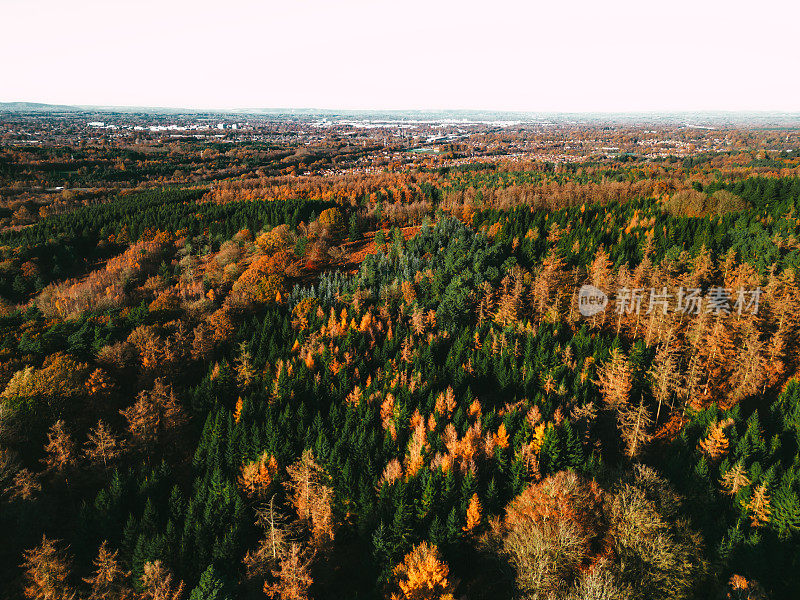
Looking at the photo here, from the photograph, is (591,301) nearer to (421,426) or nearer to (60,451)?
(421,426)

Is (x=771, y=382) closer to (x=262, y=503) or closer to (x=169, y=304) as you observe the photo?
(x=262, y=503)

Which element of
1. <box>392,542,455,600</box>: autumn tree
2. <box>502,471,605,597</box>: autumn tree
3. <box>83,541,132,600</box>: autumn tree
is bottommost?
<box>83,541,132,600</box>: autumn tree

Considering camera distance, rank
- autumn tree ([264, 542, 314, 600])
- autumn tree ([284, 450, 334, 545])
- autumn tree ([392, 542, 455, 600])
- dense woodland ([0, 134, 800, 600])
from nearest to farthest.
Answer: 1. autumn tree ([264, 542, 314, 600])
2. autumn tree ([392, 542, 455, 600])
3. dense woodland ([0, 134, 800, 600])
4. autumn tree ([284, 450, 334, 545])

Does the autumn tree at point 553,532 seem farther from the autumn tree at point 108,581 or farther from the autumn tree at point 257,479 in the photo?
the autumn tree at point 108,581

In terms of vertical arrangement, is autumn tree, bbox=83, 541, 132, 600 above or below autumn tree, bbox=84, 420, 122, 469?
below

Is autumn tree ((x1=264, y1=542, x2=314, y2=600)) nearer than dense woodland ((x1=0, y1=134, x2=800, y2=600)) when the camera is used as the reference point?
Yes

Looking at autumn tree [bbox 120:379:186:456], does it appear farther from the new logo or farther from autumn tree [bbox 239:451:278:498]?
the new logo

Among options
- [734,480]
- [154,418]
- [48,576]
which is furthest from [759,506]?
[154,418]

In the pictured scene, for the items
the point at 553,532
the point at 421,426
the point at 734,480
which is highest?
the point at 553,532

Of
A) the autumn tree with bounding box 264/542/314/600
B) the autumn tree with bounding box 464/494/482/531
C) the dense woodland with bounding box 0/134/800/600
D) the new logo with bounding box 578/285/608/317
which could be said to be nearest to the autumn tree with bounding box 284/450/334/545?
the dense woodland with bounding box 0/134/800/600

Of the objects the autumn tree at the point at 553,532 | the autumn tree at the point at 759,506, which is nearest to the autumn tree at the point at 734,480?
the autumn tree at the point at 759,506
